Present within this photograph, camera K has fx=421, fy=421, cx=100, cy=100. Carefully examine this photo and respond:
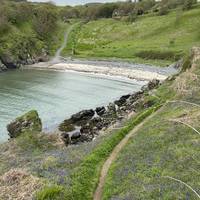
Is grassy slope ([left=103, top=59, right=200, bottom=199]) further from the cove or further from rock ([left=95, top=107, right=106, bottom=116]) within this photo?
the cove

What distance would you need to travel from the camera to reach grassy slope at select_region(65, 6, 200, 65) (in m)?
157

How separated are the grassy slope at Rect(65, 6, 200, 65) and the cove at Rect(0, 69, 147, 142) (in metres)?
31.2

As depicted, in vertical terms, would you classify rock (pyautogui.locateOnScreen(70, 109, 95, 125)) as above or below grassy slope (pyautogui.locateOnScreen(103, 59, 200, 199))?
below

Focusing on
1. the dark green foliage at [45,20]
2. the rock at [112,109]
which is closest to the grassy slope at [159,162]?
the rock at [112,109]

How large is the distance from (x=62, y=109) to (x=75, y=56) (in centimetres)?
7994

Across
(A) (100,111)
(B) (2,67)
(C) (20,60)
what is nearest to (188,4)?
(C) (20,60)

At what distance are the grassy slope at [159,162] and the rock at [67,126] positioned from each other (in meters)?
20.0

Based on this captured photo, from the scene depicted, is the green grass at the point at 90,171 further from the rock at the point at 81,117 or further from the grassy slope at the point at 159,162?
the rock at the point at 81,117

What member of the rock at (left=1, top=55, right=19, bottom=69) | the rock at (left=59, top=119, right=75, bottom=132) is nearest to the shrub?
the rock at (left=59, top=119, right=75, bottom=132)

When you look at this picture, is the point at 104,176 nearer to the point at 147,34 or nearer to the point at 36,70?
the point at 36,70

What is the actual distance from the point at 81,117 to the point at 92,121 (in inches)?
170

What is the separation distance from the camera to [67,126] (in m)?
73.1

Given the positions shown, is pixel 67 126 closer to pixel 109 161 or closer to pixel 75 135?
pixel 75 135

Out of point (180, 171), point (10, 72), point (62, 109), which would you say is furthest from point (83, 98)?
point (180, 171)
